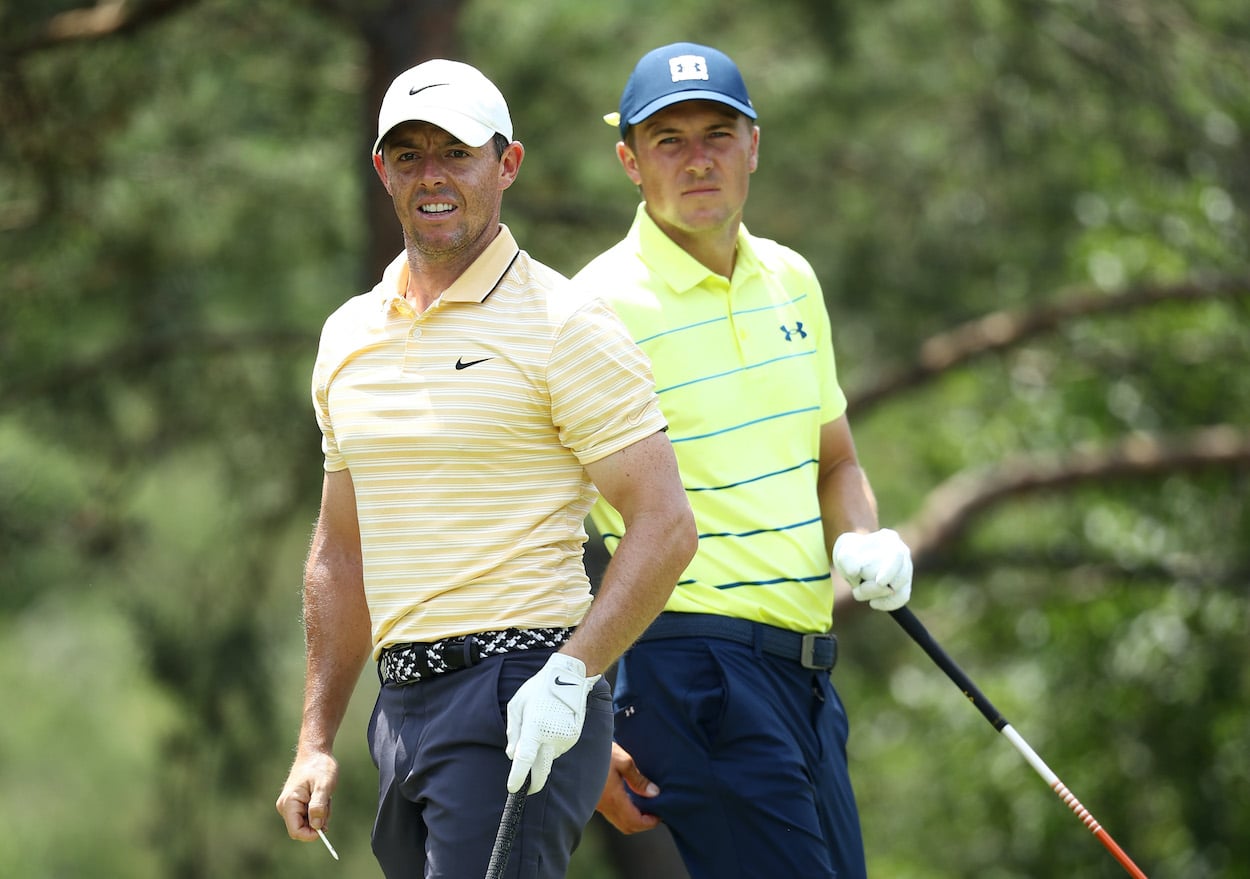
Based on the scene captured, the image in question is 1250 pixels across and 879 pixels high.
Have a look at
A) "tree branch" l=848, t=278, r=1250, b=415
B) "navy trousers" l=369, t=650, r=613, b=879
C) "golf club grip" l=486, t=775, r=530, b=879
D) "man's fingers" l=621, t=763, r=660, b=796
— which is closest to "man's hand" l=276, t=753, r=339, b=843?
"navy trousers" l=369, t=650, r=613, b=879

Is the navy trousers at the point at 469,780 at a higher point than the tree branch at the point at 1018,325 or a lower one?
higher

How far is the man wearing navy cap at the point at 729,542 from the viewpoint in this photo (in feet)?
10.8

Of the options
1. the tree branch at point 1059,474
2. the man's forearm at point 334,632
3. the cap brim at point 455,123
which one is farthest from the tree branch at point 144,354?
the cap brim at point 455,123

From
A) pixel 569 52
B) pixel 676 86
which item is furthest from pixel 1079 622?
pixel 676 86

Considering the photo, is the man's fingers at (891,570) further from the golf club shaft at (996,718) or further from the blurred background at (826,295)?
the blurred background at (826,295)

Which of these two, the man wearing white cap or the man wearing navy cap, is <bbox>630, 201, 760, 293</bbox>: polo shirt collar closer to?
the man wearing navy cap

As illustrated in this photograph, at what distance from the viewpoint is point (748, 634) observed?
334cm

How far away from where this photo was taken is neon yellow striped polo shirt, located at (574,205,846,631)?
334cm

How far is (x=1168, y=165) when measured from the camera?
936 centimetres

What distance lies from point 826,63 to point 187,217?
133 inches

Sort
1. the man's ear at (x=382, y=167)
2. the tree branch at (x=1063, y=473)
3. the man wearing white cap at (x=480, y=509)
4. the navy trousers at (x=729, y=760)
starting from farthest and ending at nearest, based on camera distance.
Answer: the tree branch at (x=1063, y=473) < the navy trousers at (x=729, y=760) < the man's ear at (x=382, y=167) < the man wearing white cap at (x=480, y=509)

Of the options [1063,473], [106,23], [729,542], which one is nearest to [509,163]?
[729,542]

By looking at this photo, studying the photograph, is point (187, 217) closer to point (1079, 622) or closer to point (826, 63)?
point (826, 63)

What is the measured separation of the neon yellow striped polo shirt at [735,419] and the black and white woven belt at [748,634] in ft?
0.06
